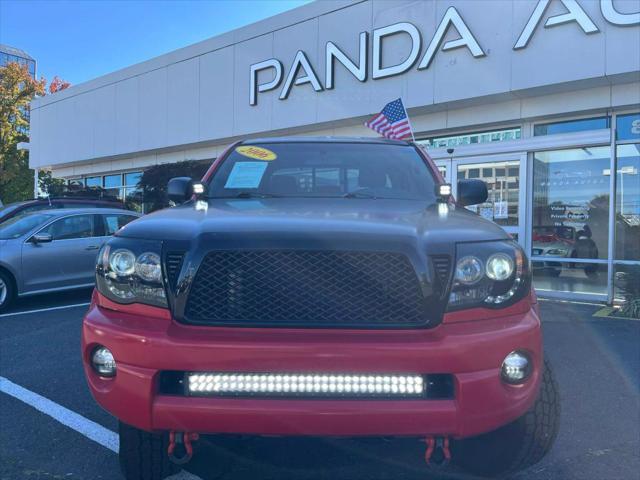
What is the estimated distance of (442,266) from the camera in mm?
2055

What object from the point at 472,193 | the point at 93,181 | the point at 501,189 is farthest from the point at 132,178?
the point at 472,193

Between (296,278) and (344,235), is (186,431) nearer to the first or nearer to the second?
(296,278)

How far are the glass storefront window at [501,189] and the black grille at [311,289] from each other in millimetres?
7742

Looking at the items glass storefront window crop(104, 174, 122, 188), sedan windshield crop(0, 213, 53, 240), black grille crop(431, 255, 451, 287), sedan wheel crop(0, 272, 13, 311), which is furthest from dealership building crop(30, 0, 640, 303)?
glass storefront window crop(104, 174, 122, 188)

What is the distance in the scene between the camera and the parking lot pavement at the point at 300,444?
2.74 metres

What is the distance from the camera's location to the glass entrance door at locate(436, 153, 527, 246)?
928cm

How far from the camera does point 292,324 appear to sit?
201 centimetres

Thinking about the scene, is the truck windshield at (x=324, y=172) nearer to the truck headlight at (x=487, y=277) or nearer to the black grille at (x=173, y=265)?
the truck headlight at (x=487, y=277)

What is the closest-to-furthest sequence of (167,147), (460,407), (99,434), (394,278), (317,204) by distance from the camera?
1. (460,407)
2. (394,278)
3. (317,204)
4. (99,434)
5. (167,147)

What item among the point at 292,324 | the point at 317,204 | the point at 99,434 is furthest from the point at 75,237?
the point at 292,324

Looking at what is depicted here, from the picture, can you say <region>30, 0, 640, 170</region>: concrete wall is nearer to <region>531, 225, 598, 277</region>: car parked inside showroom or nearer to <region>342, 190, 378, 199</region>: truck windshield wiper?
<region>531, 225, 598, 277</region>: car parked inside showroom

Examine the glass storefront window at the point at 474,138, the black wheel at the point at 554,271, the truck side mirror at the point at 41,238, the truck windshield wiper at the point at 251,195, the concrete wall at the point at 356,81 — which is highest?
the concrete wall at the point at 356,81

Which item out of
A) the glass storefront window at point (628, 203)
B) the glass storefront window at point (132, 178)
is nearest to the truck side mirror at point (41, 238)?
the glass storefront window at point (628, 203)

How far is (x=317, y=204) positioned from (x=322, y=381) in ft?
3.27
